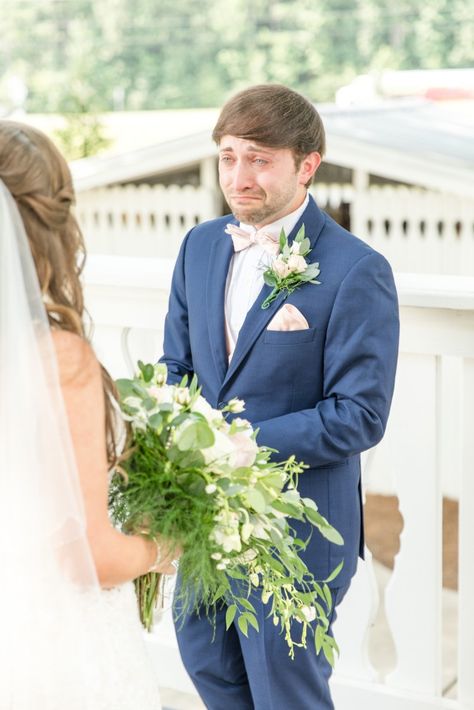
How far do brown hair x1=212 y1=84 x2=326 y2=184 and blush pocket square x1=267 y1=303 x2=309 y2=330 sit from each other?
36 centimetres

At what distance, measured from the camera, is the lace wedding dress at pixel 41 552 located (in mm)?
1927

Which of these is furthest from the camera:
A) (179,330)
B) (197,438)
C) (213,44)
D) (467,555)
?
(213,44)

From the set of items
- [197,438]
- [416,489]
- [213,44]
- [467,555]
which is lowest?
[213,44]

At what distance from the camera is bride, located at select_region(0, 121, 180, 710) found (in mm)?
1920

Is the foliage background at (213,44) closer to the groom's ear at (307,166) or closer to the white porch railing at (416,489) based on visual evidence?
the white porch railing at (416,489)

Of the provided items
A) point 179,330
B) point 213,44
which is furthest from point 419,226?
point 213,44

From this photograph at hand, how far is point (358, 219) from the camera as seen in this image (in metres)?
10.2

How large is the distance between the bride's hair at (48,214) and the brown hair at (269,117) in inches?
27.7

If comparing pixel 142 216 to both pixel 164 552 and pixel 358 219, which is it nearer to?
pixel 358 219

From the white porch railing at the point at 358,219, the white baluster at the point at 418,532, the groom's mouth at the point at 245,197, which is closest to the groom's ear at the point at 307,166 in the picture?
the groom's mouth at the point at 245,197

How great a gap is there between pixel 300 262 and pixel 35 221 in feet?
2.68

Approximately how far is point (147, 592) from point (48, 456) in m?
0.58

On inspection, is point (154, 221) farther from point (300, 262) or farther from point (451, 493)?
point (300, 262)

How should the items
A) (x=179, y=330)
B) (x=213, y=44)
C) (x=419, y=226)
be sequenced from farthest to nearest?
(x=213, y=44) → (x=419, y=226) → (x=179, y=330)
